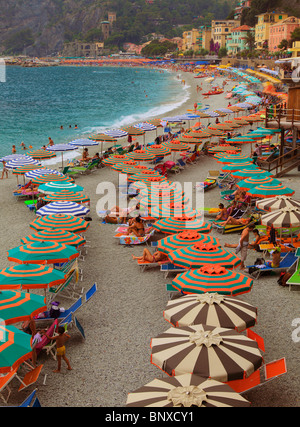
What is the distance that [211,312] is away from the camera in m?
6.90

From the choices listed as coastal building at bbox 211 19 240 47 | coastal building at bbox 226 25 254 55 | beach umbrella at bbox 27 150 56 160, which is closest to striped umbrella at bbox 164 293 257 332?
beach umbrella at bbox 27 150 56 160

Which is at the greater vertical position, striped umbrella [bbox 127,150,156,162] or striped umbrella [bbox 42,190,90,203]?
striped umbrella [bbox 127,150,156,162]

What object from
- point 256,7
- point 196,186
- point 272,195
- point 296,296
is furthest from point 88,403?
point 256,7

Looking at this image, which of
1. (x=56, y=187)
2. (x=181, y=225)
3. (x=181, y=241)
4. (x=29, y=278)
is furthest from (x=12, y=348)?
(x=56, y=187)

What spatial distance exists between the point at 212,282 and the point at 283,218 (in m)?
3.67

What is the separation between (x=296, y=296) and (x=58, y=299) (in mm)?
4670

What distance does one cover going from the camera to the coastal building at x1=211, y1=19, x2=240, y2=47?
13962cm

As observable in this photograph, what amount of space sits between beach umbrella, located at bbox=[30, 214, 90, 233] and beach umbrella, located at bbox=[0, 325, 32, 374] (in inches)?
189

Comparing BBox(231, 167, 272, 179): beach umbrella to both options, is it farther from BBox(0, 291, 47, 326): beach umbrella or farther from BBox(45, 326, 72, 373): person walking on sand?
BBox(45, 326, 72, 373): person walking on sand

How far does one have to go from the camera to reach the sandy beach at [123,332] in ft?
22.1

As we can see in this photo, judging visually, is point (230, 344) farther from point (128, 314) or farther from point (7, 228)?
point (7, 228)

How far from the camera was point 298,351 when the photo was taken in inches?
300

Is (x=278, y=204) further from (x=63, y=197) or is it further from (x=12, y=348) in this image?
(x=12, y=348)

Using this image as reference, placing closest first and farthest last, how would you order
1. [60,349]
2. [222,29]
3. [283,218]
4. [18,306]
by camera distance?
[60,349] < [18,306] < [283,218] < [222,29]
